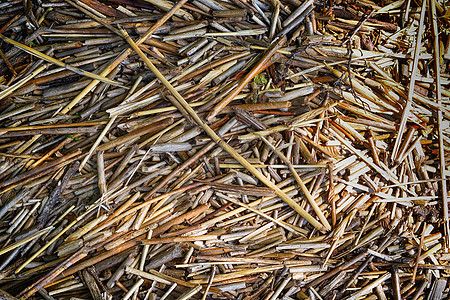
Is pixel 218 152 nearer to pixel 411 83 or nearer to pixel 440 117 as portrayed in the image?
pixel 411 83

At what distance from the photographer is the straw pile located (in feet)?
6.35

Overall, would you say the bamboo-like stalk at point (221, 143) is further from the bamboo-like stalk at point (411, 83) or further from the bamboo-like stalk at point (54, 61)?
the bamboo-like stalk at point (411, 83)

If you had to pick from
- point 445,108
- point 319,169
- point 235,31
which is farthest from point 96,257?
point 445,108

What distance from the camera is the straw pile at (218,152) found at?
1.94 m

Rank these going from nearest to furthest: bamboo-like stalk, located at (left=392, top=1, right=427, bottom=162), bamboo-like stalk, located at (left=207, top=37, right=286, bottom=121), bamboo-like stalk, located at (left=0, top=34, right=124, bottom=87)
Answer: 1. bamboo-like stalk, located at (left=0, top=34, right=124, bottom=87)
2. bamboo-like stalk, located at (left=207, top=37, right=286, bottom=121)
3. bamboo-like stalk, located at (left=392, top=1, right=427, bottom=162)

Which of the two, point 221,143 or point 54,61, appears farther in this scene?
point 221,143

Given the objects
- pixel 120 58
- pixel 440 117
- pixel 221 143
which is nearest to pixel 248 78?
pixel 221 143

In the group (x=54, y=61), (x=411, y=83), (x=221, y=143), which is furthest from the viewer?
(x=411, y=83)

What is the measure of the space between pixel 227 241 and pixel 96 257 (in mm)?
741

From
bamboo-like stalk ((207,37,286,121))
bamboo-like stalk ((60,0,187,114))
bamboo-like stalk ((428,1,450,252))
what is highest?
bamboo-like stalk ((60,0,187,114))

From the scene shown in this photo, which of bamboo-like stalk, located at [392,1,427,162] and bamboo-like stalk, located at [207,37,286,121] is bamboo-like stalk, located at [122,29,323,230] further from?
bamboo-like stalk, located at [392,1,427,162]

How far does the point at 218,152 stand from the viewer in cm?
209

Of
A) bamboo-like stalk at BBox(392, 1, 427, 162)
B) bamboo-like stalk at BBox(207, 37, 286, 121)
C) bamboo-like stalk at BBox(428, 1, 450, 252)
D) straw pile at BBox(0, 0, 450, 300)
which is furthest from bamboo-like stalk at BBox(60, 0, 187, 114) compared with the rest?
bamboo-like stalk at BBox(428, 1, 450, 252)

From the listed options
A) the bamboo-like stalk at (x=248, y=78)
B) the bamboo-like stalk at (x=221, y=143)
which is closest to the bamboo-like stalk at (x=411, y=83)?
the bamboo-like stalk at (x=221, y=143)
